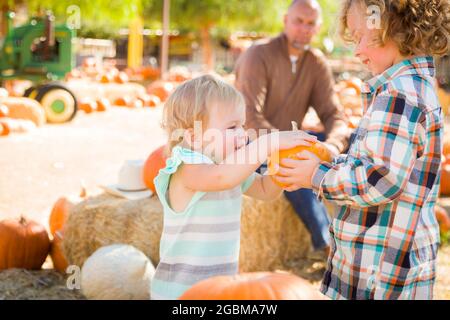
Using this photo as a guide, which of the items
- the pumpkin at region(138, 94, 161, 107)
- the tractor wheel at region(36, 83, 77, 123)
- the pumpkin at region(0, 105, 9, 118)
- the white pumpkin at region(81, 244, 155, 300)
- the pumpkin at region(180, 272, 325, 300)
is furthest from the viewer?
the pumpkin at region(138, 94, 161, 107)

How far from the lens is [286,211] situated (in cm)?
443

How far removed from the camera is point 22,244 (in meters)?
3.92

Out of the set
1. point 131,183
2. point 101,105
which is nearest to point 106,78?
point 101,105

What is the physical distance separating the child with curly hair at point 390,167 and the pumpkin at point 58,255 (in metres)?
2.41

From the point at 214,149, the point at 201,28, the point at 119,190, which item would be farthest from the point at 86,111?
the point at 201,28

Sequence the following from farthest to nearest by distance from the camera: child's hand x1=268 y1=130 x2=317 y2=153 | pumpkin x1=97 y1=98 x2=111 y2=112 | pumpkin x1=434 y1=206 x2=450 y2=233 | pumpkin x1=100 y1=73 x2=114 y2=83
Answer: pumpkin x1=100 y1=73 x2=114 y2=83
pumpkin x1=97 y1=98 x2=111 y2=112
pumpkin x1=434 y1=206 x2=450 y2=233
child's hand x1=268 y1=130 x2=317 y2=153

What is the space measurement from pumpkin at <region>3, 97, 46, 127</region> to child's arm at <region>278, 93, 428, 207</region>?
8.70 metres

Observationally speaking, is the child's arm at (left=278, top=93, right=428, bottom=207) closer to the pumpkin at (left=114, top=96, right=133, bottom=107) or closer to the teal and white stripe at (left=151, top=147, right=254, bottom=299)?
the teal and white stripe at (left=151, top=147, right=254, bottom=299)

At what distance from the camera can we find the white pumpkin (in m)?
3.39

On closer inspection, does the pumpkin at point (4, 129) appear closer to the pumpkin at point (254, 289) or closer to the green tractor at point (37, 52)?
the green tractor at point (37, 52)

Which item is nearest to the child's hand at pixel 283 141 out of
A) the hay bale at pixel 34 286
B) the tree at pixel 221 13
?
the hay bale at pixel 34 286

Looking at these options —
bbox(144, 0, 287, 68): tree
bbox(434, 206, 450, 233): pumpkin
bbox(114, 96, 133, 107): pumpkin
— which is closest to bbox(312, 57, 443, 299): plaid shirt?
bbox(434, 206, 450, 233): pumpkin

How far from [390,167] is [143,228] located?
7.38ft

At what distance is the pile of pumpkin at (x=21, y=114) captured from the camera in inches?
364
